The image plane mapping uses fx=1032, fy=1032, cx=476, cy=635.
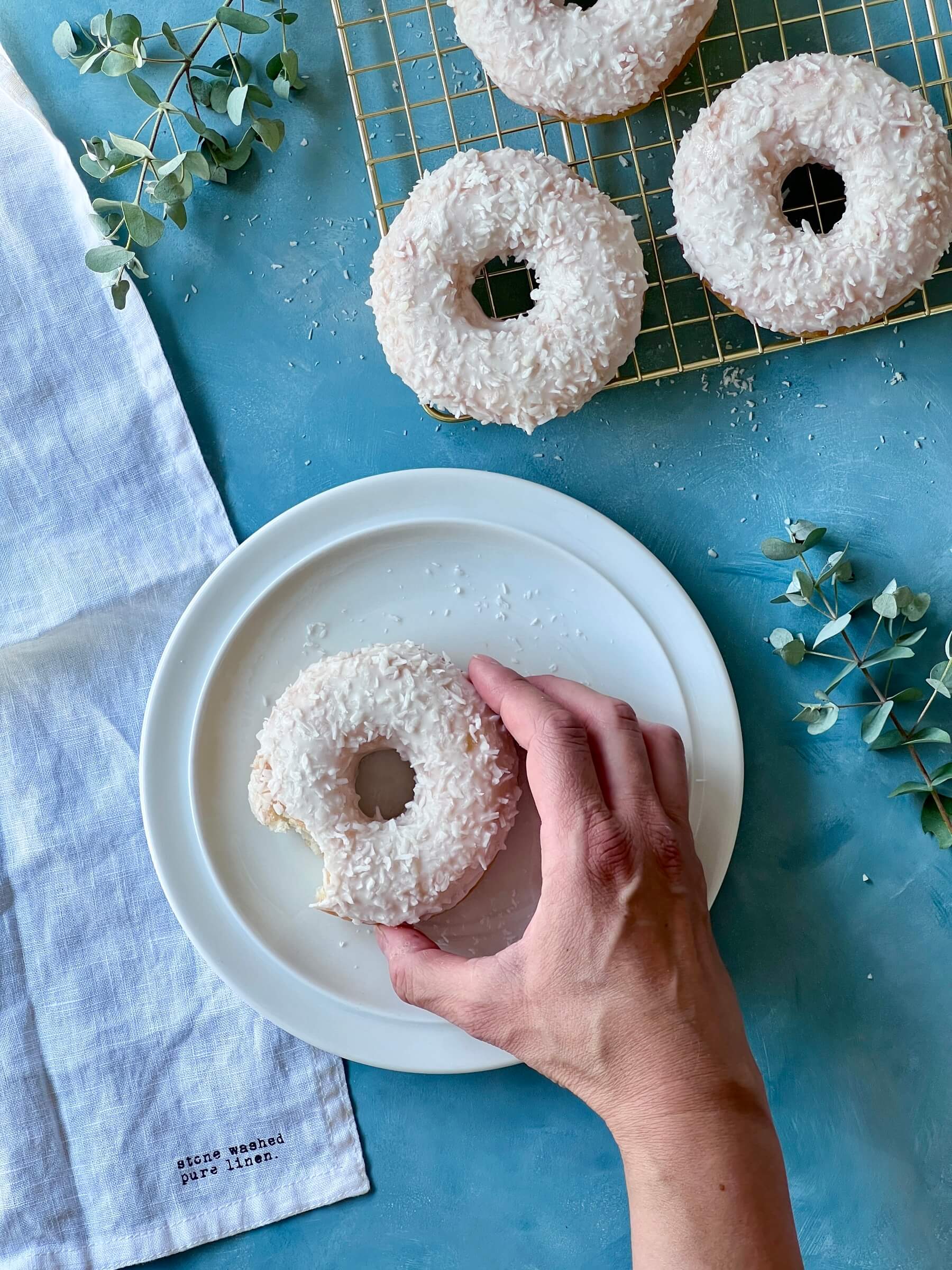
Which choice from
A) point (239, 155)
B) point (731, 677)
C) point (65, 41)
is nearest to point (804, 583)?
point (731, 677)

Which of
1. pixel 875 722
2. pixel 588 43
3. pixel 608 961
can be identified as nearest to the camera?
pixel 608 961

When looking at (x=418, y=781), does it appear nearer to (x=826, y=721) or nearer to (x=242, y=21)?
(x=826, y=721)

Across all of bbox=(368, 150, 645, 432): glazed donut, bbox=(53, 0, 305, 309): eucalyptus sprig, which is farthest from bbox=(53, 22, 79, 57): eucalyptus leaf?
bbox=(368, 150, 645, 432): glazed donut

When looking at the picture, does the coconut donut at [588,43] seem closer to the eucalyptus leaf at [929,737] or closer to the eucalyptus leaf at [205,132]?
the eucalyptus leaf at [205,132]

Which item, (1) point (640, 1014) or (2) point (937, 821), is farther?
(2) point (937, 821)

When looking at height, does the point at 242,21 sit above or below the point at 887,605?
above

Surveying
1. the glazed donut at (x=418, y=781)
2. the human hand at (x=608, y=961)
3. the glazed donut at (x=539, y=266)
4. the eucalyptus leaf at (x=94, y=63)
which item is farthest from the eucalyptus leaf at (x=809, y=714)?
the eucalyptus leaf at (x=94, y=63)

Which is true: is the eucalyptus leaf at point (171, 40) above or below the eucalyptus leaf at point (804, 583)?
above
